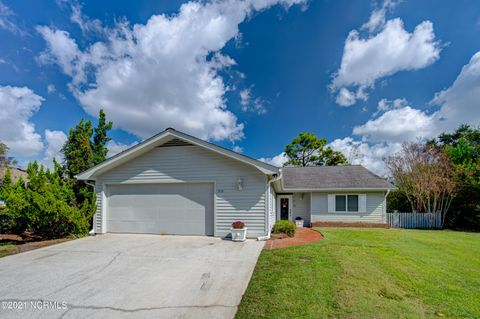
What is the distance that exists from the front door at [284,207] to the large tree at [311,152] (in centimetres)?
1261

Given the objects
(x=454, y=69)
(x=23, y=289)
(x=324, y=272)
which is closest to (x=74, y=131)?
(x=23, y=289)

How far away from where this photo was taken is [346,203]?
14.1 meters

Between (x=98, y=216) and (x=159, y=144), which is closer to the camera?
(x=159, y=144)

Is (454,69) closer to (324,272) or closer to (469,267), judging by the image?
(469,267)

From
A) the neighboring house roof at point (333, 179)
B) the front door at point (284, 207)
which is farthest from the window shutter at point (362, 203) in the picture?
the front door at point (284, 207)

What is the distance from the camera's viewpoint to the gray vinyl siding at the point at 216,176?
351 inches

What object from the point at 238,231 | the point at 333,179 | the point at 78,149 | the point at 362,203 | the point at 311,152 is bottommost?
the point at 238,231

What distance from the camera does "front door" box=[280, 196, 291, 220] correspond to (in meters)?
15.3

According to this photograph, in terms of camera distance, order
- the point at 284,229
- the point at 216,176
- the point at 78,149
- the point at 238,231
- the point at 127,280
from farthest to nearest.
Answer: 1. the point at 78,149
2. the point at 284,229
3. the point at 216,176
4. the point at 238,231
5. the point at 127,280

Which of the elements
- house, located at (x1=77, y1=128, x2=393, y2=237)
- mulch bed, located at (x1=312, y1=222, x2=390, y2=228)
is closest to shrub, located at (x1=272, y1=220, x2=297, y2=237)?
house, located at (x1=77, y1=128, x2=393, y2=237)

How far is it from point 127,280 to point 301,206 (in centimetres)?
1242

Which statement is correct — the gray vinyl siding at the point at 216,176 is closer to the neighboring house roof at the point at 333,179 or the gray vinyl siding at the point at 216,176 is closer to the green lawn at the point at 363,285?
the green lawn at the point at 363,285

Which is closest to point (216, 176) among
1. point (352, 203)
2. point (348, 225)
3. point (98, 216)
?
point (98, 216)

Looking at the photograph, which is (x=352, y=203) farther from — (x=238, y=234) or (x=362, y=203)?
(x=238, y=234)
